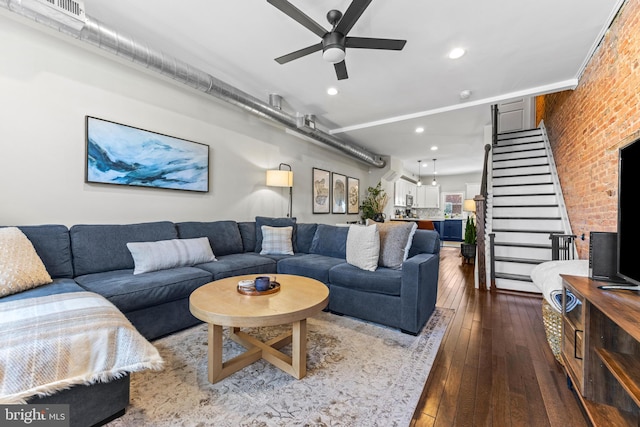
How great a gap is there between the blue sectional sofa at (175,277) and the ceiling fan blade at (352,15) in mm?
1893

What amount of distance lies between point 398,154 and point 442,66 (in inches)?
172

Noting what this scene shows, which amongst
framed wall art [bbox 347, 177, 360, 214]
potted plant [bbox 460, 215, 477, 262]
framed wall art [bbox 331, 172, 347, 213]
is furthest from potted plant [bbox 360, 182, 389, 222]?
potted plant [bbox 460, 215, 477, 262]

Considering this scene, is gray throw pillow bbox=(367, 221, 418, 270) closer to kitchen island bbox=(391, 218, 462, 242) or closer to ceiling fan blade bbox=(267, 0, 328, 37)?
ceiling fan blade bbox=(267, 0, 328, 37)

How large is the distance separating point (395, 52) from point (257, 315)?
2813 mm

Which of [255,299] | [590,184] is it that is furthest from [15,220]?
[590,184]

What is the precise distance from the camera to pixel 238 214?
13.3 ft

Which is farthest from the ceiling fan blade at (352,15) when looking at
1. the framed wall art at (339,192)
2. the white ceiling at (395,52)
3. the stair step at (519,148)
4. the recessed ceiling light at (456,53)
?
the stair step at (519,148)

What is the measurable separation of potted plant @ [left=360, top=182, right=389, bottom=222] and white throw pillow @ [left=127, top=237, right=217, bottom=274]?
16.0 feet

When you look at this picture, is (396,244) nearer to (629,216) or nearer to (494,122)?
Result: (629,216)

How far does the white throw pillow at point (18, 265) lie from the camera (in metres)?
1.68

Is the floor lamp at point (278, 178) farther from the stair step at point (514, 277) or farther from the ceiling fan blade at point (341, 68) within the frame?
the stair step at point (514, 277)

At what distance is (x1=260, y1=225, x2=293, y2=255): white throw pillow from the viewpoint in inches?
139

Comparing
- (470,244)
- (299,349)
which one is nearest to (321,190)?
(470,244)

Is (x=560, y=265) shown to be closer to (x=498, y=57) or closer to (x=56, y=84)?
(x=498, y=57)
